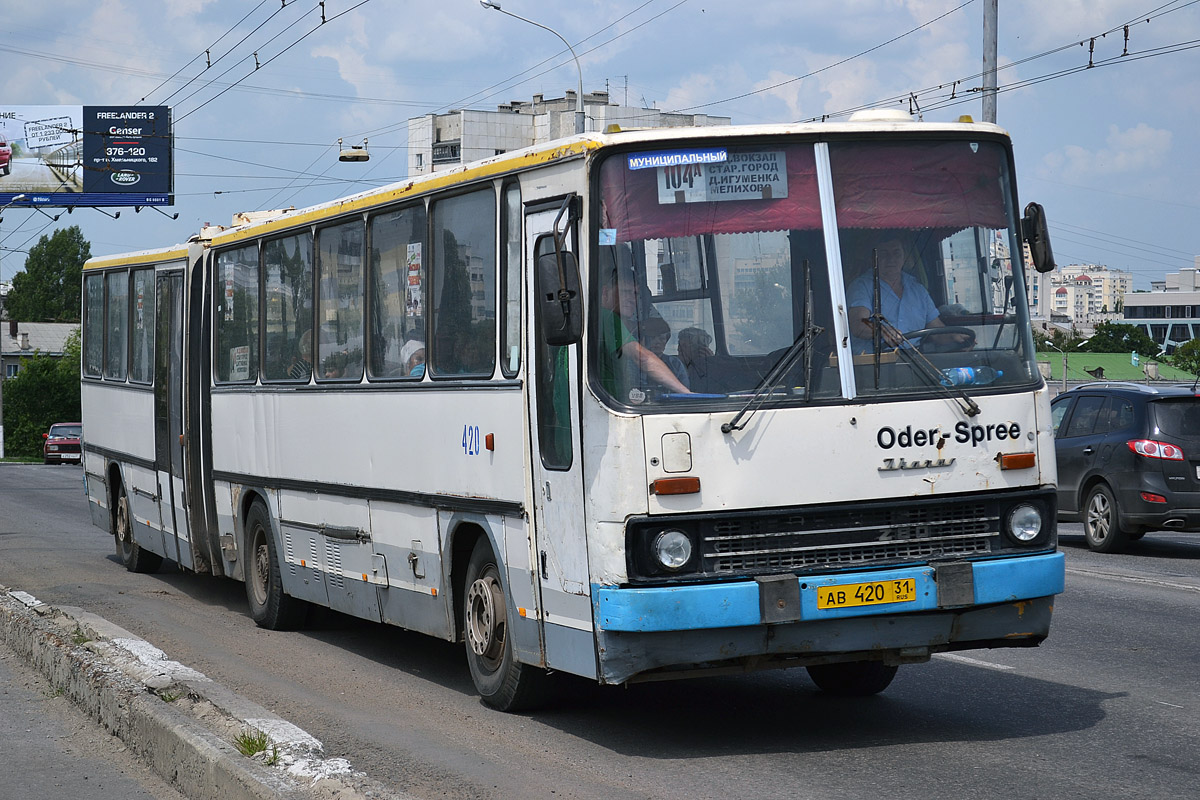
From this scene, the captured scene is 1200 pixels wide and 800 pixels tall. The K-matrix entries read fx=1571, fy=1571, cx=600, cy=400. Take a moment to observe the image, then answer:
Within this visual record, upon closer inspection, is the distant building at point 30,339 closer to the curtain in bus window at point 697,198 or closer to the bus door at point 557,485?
the bus door at point 557,485

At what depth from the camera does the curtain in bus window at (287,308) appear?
11008 mm

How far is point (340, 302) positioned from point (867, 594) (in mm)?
4776

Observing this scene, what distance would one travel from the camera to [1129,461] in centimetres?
1642

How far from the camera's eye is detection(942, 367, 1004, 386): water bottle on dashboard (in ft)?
23.4

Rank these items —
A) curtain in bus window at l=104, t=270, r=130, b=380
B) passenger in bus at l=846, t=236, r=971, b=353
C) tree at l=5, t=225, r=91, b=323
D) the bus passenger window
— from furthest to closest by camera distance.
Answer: tree at l=5, t=225, r=91, b=323, curtain in bus window at l=104, t=270, r=130, b=380, the bus passenger window, passenger in bus at l=846, t=236, r=971, b=353

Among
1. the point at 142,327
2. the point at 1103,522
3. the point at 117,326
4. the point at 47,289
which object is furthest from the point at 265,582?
the point at 47,289

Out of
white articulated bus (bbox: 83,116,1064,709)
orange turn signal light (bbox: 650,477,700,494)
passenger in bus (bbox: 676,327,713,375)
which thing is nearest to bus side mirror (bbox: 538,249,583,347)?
white articulated bus (bbox: 83,116,1064,709)

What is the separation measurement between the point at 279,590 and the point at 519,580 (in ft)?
14.8

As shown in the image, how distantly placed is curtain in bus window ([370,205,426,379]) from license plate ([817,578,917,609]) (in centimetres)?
312

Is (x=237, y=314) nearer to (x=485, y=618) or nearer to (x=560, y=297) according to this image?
(x=485, y=618)

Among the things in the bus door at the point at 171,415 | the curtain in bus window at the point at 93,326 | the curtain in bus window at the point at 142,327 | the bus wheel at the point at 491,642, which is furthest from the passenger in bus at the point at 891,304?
the curtain in bus window at the point at 93,326

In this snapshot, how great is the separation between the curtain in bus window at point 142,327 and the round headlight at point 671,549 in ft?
30.1

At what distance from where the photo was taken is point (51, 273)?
134 m

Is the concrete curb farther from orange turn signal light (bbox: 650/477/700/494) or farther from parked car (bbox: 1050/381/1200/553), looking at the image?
parked car (bbox: 1050/381/1200/553)
